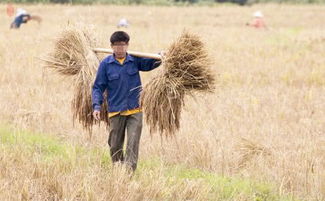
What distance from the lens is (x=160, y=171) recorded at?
5.43 metres

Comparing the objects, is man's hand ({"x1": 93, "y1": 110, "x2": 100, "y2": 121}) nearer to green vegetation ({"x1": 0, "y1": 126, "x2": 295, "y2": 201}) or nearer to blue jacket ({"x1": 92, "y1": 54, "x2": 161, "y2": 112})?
blue jacket ({"x1": 92, "y1": 54, "x2": 161, "y2": 112})

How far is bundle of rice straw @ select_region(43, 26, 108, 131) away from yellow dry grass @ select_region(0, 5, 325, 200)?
287 millimetres

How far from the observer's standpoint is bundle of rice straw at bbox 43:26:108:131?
6816mm

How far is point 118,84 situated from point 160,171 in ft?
3.51

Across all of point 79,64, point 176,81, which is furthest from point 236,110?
point 176,81

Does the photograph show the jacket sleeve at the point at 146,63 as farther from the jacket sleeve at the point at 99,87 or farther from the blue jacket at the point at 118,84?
the jacket sleeve at the point at 99,87

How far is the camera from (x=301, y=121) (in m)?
9.22

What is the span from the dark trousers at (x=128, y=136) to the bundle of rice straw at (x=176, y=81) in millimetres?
137

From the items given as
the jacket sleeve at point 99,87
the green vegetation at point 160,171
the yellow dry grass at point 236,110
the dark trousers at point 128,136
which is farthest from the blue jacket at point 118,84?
the green vegetation at point 160,171

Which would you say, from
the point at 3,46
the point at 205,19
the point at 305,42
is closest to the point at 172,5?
the point at 205,19

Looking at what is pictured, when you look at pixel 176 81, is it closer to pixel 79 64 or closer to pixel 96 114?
pixel 96 114

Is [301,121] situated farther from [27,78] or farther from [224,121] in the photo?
[27,78]

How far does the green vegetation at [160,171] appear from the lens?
5500mm

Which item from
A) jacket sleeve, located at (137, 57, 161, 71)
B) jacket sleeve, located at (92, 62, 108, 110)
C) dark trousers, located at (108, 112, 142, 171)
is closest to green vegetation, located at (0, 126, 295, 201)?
dark trousers, located at (108, 112, 142, 171)
